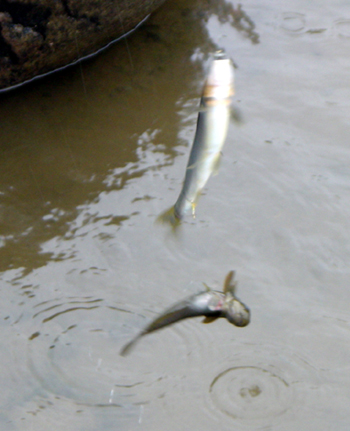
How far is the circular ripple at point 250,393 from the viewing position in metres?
3.10

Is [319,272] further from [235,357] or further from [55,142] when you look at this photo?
[55,142]

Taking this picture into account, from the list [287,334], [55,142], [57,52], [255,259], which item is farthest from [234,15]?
[287,334]

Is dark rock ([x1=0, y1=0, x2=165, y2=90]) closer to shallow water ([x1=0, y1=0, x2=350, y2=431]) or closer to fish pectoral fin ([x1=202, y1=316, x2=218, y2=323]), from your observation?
shallow water ([x1=0, y1=0, x2=350, y2=431])

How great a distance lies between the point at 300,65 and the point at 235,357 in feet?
10.7

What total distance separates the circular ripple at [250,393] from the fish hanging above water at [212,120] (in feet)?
3.62

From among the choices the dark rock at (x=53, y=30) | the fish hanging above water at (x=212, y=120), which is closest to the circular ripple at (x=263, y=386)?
the fish hanging above water at (x=212, y=120)

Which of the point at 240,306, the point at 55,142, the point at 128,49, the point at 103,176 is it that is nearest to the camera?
the point at 240,306

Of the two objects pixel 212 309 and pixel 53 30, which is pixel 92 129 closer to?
pixel 53 30

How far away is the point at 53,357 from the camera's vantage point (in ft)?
11.1

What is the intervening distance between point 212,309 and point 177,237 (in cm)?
97

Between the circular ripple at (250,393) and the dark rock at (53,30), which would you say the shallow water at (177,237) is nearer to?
the circular ripple at (250,393)

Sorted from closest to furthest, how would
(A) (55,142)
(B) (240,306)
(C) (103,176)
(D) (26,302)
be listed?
(B) (240,306) < (D) (26,302) < (C) (103,176) < (A) (55,142)

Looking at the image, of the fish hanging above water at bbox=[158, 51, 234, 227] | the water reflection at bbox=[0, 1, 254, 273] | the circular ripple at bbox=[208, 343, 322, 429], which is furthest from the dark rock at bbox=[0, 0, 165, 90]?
the circular ripple at bbox=[208, 343, 322, 429]

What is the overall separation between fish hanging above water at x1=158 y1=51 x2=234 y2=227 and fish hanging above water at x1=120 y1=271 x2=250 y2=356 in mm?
615
